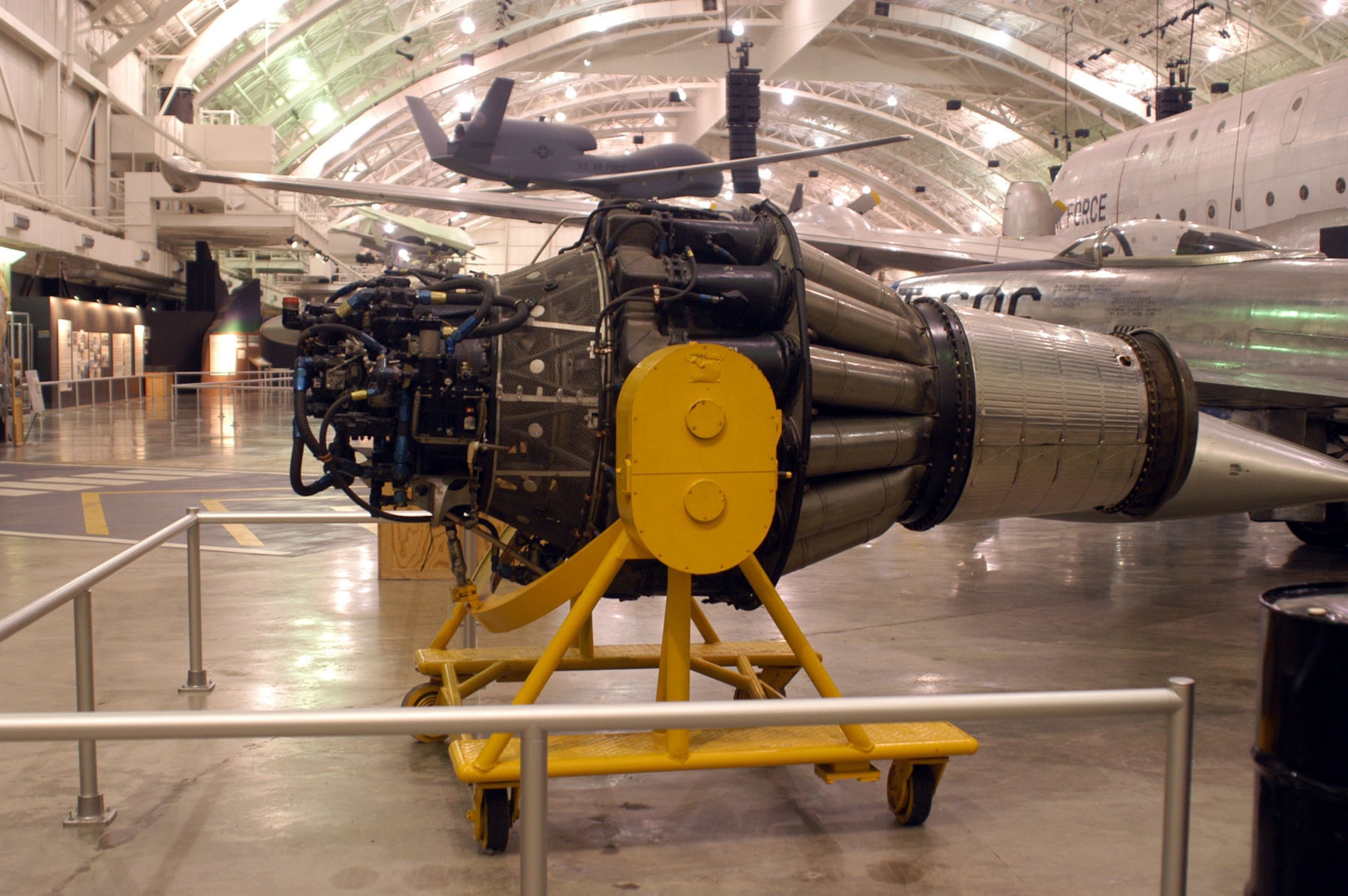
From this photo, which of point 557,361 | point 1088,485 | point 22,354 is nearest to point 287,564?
point 557,361

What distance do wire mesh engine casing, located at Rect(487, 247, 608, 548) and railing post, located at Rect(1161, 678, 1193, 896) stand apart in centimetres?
220

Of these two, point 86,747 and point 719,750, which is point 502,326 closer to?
point 719,750

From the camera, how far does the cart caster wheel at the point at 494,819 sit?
3586 mm

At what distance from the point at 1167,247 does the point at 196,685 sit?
9064 millimetres

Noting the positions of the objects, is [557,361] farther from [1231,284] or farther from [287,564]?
[1231,284]

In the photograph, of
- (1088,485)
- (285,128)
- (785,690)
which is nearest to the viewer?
(1088,485)

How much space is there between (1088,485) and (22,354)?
2379 cm

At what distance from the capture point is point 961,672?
228 inches

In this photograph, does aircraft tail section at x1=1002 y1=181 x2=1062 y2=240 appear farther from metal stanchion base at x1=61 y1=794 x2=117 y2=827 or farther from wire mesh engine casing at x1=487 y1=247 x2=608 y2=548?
metal stanchion base at x1=61 y1=794 x2=117 y2=827

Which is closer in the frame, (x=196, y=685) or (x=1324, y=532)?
(x=196, y=685)

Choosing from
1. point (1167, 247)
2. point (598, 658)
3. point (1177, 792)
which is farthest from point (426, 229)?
point (1177, 792)

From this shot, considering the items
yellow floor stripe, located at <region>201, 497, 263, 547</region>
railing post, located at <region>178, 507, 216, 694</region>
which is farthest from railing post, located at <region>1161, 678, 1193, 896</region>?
yellow floor stripe, located at <region>201, 497, 263, 547</region>

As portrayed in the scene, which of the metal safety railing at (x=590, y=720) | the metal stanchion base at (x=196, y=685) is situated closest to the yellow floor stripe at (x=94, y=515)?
the metal stanchion base at (x=196, y=685)

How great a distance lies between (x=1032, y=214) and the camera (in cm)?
2267
